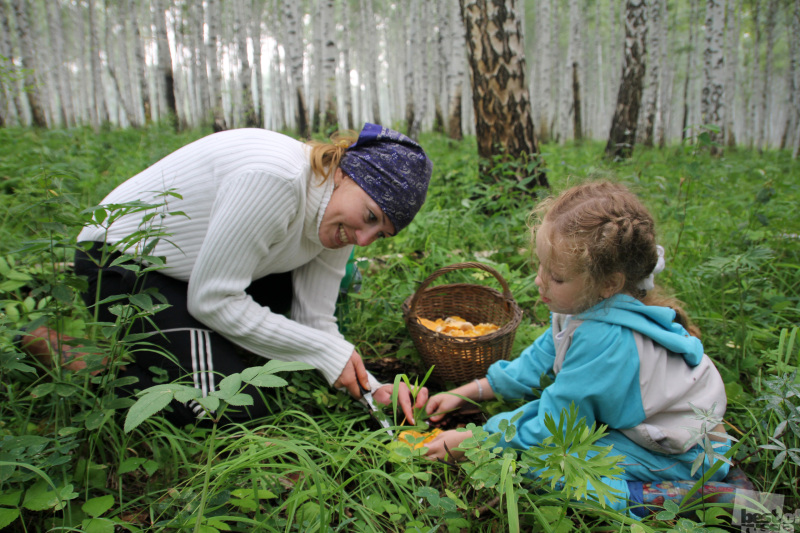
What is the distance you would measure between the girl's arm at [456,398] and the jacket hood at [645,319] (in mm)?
523

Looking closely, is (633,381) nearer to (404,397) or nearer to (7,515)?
(404,397)

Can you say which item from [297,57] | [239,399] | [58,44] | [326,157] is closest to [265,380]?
[239,399]

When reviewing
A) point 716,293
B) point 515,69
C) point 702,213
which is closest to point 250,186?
point 716,293

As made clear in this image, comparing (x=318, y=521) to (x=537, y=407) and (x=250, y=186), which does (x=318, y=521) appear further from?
(x=250, y=186)

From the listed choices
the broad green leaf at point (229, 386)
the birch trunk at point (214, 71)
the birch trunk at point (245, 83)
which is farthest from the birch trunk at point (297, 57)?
the broad green leaf at point (229, 386)

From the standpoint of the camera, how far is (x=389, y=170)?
1.66m

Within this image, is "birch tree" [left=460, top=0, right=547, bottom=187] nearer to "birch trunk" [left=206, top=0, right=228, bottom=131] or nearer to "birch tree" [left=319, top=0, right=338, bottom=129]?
"birch tree" [left=319, top=0, right=338, bottom=129]

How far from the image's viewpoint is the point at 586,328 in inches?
53.4

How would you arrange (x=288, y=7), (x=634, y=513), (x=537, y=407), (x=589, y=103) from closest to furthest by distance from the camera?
(x=634, y=513) → (x=537, y=407) → (x=288, y=7) → (x=589, y=103)

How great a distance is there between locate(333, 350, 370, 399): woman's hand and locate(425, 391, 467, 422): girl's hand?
0.83 ft

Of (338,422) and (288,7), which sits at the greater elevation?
(288,7)

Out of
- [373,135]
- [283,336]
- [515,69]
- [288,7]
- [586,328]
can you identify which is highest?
[288,7]

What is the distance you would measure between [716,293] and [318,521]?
208 cm

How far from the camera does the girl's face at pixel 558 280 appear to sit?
1.35 metres
